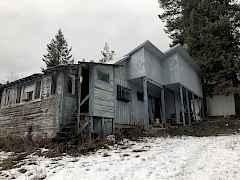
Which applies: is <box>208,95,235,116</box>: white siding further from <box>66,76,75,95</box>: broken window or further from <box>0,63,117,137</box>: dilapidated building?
<box>66,76,75,95</box>: broken window

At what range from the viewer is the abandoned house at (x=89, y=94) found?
1320 centimetres

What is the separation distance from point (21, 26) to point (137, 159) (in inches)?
922

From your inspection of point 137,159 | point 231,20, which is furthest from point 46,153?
point 231,20

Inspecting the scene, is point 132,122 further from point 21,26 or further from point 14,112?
point 21,26

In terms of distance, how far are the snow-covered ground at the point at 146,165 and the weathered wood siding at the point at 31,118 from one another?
3.52 meters

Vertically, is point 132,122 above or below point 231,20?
below

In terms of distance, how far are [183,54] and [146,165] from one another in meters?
15.1

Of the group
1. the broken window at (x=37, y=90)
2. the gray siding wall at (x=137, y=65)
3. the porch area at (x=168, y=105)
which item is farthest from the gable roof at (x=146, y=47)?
the broken window at (x=37, y=90)

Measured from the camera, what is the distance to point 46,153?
10266mm

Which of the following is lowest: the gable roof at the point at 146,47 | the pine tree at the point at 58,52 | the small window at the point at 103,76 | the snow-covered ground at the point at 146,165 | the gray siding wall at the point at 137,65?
the snow-covered ground at the point at 146,165

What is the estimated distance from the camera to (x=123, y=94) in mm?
16469

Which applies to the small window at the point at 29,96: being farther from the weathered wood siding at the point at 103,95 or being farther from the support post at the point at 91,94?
the weathered wood siding at the point at 103,95

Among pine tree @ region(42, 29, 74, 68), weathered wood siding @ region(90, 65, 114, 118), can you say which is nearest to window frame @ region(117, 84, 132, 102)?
weathered wood siding @ region(90, 65, 114, 118)

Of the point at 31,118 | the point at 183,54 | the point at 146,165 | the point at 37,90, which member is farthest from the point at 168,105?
the point at 146,165
